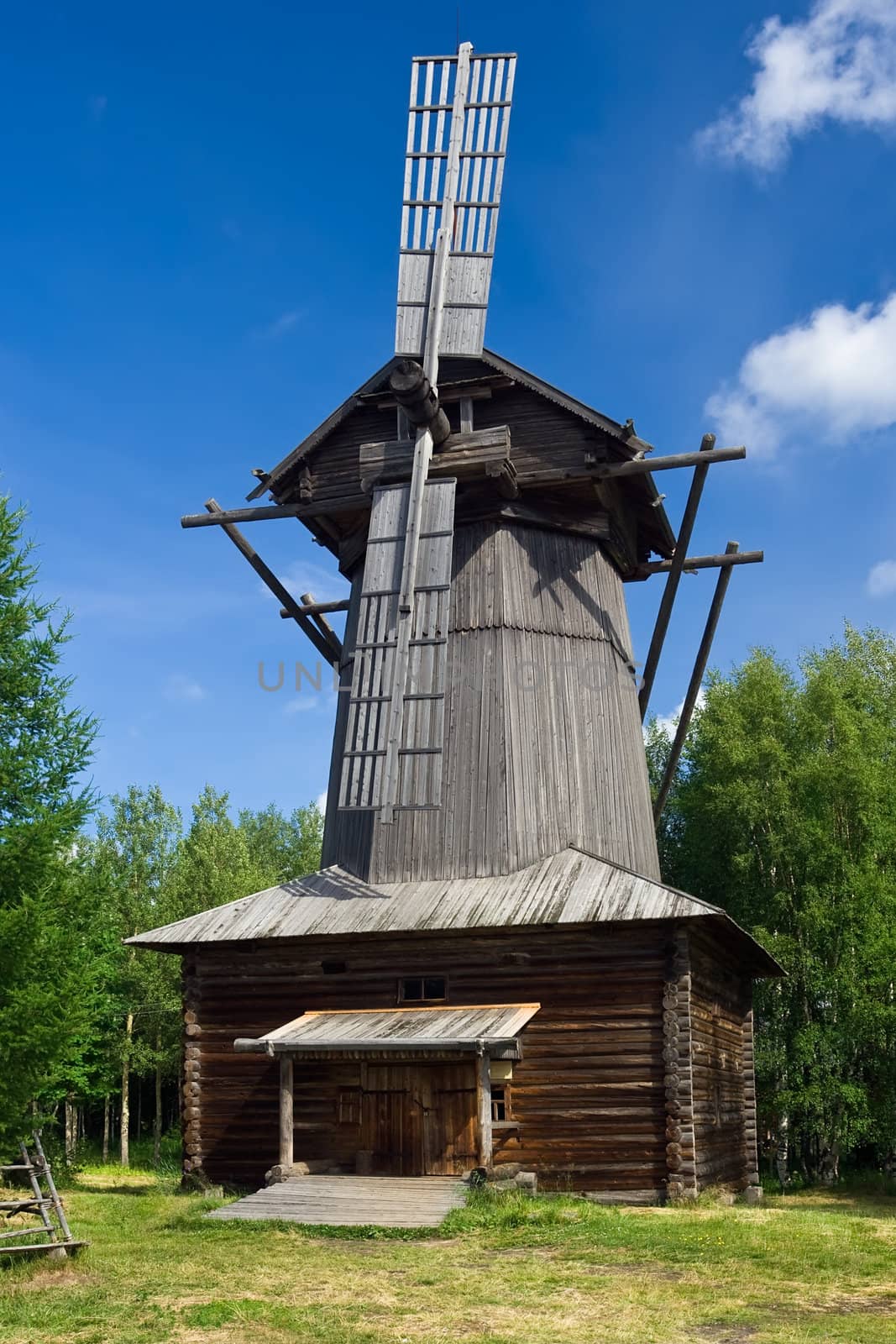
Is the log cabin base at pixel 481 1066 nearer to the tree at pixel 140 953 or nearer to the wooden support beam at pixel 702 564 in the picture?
the wooden support beam at pixel 702 564

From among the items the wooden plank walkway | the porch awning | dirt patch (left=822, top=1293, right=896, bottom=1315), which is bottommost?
the wooden plank walkway

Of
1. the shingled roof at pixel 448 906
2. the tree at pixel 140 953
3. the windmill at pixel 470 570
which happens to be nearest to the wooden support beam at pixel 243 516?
the windmill at pixel 470 570

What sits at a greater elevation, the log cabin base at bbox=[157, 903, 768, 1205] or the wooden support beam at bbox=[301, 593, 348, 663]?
the wooden support beam at bbox=[301, 593, 348, 663]

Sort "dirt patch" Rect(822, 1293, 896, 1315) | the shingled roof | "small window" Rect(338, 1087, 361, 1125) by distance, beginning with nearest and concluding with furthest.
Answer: "dirt patch" Rect(822, 1293, 896, 1315) → the shingled roof → "small window" Rect(338, 1087, 361, 1125)

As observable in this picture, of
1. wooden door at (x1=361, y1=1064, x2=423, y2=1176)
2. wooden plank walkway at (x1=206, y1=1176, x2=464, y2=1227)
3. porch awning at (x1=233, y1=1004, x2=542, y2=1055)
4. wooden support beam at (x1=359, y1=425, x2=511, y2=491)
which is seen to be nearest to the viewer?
wooden plank walkway at (x1=206, y1=1176, x2=464, y2=1227)

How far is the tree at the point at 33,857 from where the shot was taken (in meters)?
13.2

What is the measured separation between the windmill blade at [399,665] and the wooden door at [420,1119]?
3.81 metres

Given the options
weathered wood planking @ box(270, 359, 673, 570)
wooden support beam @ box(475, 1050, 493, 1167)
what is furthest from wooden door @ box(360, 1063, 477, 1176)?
weathered wood planking @ box(270, 359, 673, 570)

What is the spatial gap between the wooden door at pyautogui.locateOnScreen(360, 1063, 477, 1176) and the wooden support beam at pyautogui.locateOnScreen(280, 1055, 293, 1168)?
1.27 metres

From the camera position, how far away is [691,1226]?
14547 mm

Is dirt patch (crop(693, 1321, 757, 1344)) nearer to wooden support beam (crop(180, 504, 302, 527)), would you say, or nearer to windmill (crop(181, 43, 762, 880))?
windmill (crop(181, 43, 762, 880))

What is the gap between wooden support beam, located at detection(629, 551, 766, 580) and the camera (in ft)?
75.7

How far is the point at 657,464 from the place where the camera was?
806 inches

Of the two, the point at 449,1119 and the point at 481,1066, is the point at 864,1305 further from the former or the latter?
the point at 449,1119
